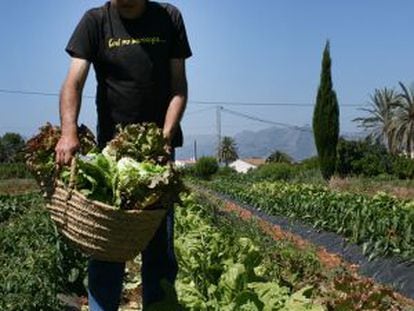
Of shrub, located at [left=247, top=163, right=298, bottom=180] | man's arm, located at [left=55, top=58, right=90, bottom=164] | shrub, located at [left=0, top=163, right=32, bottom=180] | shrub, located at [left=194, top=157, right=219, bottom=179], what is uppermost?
man's arm, located at [left=55, top=58, right=90, bottom=164]

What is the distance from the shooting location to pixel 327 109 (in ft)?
123

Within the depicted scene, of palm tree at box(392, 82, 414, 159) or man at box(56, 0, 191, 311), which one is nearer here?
man at box(56, 0, 191, 311)

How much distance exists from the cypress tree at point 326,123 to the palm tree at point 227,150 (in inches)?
2561

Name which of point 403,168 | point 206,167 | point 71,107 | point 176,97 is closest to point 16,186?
point 206,167

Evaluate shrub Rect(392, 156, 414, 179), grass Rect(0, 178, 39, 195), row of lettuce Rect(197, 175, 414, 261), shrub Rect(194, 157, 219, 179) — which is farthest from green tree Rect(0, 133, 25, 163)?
row of lettuce Rect(197, 175, 414, 261)

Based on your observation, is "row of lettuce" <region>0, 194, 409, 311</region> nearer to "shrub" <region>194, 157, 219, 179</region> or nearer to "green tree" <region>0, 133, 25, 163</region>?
"shrub" <region>194, 157, 219, 179</region>

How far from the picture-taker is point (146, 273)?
4.46m

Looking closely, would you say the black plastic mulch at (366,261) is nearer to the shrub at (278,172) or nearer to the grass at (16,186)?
the shrub at (278,172)

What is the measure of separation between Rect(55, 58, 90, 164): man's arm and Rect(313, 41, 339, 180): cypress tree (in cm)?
3268

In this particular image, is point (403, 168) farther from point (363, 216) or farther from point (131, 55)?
point (131, 55)

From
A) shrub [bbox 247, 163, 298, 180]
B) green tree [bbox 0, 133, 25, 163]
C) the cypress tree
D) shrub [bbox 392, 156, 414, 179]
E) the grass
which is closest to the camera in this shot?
shrub [bbox 392, 156, 414, 179]

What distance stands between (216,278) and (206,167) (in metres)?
50.8

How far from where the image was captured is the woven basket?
11.9 feet

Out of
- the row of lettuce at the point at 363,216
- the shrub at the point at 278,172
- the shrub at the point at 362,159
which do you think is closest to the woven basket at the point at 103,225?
the row of lettuce at the point at 363,216
